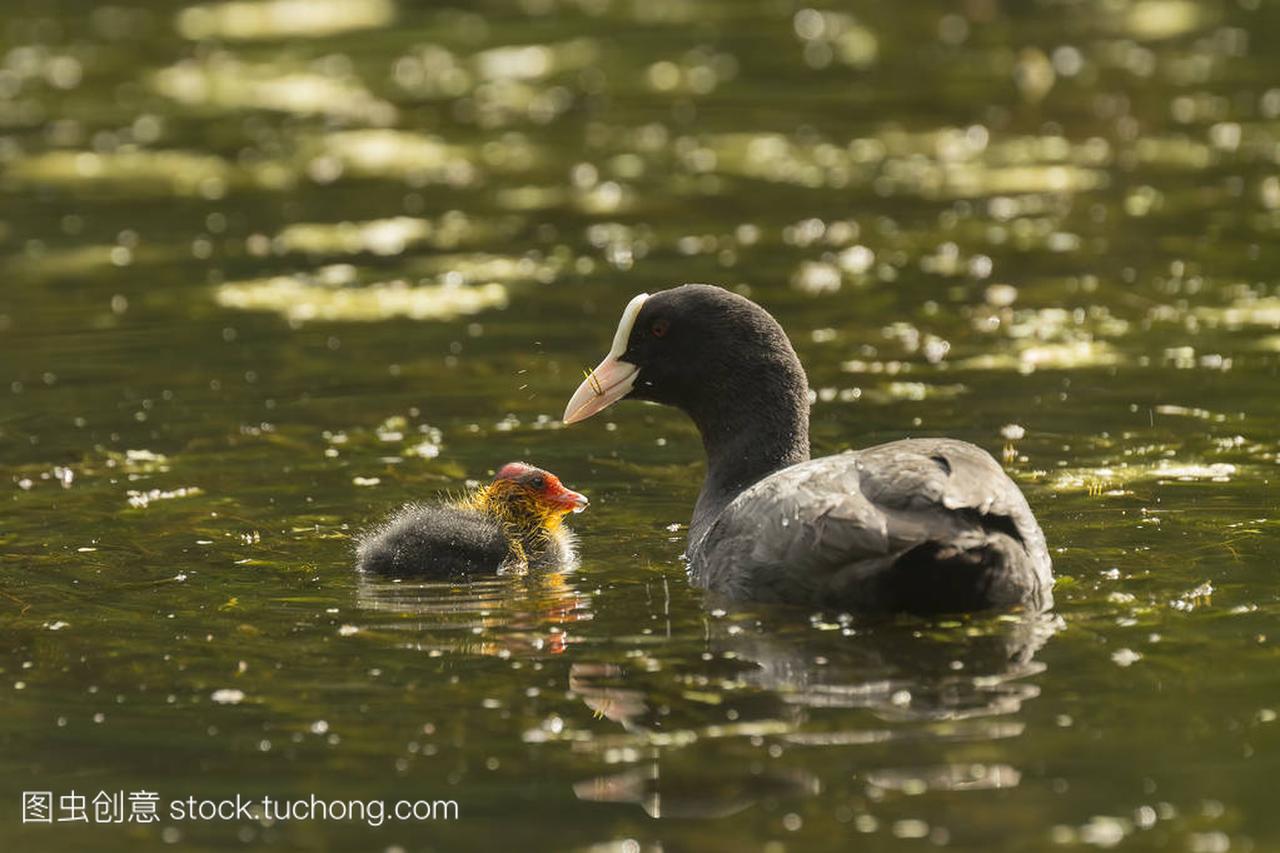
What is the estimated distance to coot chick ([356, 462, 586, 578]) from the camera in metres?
8.45

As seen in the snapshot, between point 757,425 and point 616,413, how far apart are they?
8.56ft

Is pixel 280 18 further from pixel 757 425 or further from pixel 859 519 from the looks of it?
pixel 859 519

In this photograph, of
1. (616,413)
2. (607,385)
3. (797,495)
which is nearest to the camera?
(797,495)

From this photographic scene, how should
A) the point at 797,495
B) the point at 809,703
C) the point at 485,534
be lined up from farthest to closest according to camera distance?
the point at 485,534 < the point at 797,495 < the point at 809,703

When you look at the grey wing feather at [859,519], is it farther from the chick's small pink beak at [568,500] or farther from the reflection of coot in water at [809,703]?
the chick's small pink beak at [568,500]

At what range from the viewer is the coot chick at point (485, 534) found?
333 inches

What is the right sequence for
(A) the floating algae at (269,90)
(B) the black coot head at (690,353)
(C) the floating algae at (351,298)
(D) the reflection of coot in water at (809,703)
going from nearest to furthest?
1. (D) the reflection of coot in water at (809,703)
2. (B) the black coot head at (690,353)
3. (C) the floating algae at (351,298)
4. (A) the floating algae at (269,90)

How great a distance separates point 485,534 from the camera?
338 inches

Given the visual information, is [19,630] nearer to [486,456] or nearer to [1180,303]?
Answer: [486,456]

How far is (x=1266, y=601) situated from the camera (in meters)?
7.64

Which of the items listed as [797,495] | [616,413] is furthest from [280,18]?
[797,495]

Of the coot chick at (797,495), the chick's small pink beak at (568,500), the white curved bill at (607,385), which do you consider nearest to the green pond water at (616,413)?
the coot chick at (797,495)

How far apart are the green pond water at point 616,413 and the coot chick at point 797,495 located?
6.2 inches

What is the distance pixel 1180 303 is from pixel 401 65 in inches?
515
